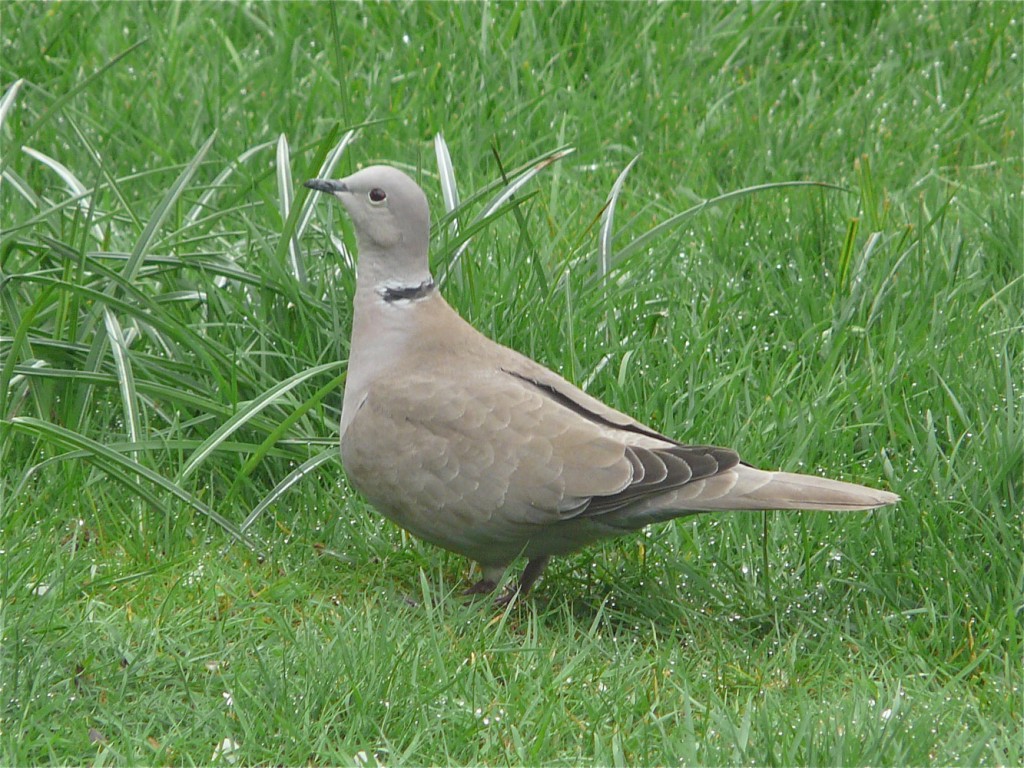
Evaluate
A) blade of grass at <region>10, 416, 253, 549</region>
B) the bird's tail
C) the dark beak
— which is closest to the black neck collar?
the dark beak

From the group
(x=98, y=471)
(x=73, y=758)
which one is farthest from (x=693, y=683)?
(x=98, y=471)

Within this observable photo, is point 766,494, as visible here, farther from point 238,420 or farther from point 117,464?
point 117,464

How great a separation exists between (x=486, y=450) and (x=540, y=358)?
0.82m

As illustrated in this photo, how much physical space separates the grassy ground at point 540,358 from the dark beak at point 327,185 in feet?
1.16

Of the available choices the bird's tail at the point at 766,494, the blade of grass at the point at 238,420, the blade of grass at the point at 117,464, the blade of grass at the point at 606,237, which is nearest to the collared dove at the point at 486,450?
the bird's tail at the point at 766,494

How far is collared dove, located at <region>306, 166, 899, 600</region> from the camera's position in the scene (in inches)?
129

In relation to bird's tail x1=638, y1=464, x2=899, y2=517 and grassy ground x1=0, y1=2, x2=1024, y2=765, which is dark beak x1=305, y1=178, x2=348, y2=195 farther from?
bird's tail x1=638, y1=464, x2=899, y2=517

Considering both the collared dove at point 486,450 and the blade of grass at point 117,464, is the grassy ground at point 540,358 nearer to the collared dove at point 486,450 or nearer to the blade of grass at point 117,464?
the blade of grass at point 117,464

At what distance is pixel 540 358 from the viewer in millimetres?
4145

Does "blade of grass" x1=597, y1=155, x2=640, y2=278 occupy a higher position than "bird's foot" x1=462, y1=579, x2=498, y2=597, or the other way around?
"blade of grass" x1=597, y1=155, x2=640, y2=278

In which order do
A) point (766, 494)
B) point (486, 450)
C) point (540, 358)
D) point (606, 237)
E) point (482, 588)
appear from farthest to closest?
point (606, 237), point (540, 358), point (482, 588), point (486, 450), point (766, 494)

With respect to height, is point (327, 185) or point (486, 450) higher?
point (327, 185)

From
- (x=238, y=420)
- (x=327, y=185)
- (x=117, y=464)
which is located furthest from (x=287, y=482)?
(x=327, y=185)

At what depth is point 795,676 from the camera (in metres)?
3.21
